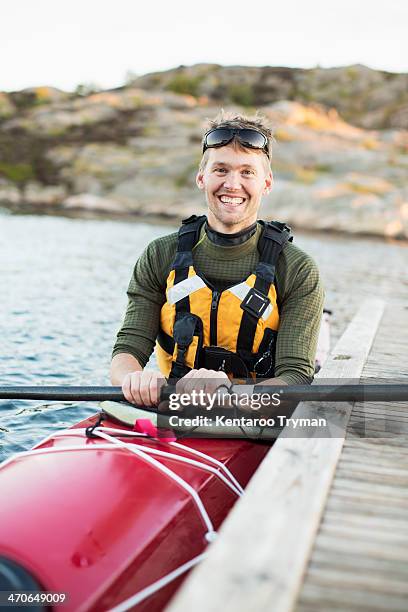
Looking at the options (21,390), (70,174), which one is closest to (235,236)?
(21,390)

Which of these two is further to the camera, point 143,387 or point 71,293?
point 71,293

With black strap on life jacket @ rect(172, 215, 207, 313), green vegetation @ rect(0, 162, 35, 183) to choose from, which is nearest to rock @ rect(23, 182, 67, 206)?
green vegetation @ rect(0, 162, 35, 183)

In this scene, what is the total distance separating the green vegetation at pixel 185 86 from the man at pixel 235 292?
9510 centimetres

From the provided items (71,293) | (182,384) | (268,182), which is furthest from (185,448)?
(71,293)

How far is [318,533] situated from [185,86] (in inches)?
3868

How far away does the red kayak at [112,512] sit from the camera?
2.80 meters

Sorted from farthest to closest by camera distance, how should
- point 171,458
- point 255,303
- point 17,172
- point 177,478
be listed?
1. point 17,172
2. point 255,303
3. point 171,458
4. point 177,478

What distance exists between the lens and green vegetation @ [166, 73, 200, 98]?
9538 cm

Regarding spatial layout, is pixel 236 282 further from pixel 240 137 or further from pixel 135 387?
pixel 135 387

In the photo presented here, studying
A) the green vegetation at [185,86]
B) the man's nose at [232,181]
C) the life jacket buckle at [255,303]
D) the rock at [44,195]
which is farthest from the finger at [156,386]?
the green vegetation at [185,86]

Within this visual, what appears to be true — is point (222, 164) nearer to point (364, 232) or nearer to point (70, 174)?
point (364, 232)

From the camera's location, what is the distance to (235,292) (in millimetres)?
4387

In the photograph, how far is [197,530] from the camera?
3.31 meters

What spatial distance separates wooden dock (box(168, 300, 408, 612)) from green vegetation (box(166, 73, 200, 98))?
96218 mm
